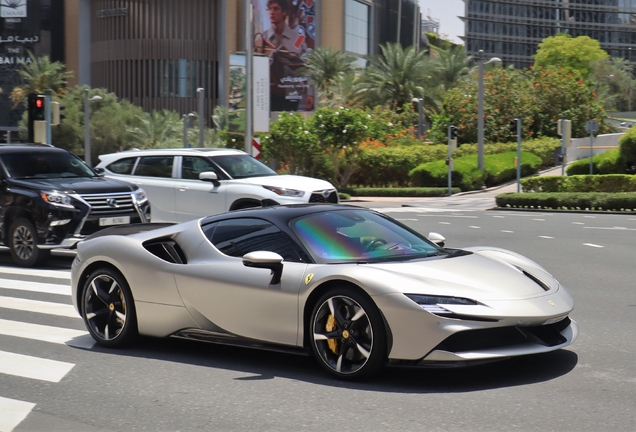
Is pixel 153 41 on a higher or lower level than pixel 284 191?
higher

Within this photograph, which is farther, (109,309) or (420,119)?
(420,119)

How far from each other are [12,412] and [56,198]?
7.87 meters

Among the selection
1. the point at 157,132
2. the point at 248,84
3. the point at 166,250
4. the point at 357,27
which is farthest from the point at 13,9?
the point at 166,250

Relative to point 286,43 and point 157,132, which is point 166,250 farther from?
point 286,43

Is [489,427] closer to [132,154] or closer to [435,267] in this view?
[435,267]

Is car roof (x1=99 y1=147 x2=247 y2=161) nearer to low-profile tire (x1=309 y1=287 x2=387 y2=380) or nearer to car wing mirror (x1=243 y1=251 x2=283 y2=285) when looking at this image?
car wing mirror (x1=243 y1=251 x2=283 y2=285)

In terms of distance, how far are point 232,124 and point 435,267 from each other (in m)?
27.5

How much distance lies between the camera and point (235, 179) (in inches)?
651

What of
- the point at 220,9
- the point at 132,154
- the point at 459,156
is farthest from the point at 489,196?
the point at 220,9

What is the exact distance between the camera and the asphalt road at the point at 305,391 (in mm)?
5199

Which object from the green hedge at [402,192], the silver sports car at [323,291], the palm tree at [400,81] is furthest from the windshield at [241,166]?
the palm tree at [400,81]

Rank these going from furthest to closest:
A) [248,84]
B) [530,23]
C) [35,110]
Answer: [530,23] < [248,84] < [35,110]

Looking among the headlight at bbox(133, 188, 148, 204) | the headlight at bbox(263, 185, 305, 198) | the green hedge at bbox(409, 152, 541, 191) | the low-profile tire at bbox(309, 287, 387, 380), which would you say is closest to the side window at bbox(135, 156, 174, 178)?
the headlight at bbox(263, 185, 305, 198)

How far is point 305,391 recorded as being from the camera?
5941mm
